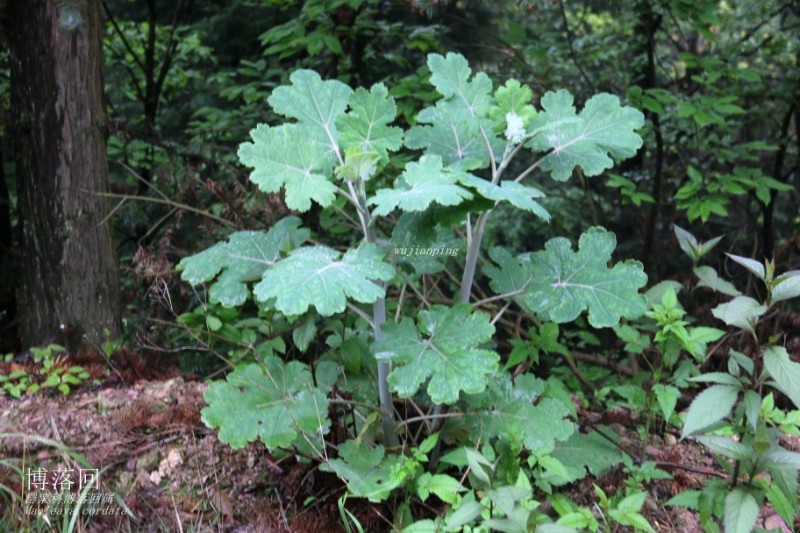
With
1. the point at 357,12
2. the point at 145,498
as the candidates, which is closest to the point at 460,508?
the point at 145,498

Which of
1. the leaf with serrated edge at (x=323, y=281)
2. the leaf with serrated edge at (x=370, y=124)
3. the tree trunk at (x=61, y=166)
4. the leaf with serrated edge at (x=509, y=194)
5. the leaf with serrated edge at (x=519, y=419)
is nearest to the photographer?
the leaf with serrated edge at (x=323, y=281)

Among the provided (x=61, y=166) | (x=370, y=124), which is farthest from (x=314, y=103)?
(x=61, y=166)

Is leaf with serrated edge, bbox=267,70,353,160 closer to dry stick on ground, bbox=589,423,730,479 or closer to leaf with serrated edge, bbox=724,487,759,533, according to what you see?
dry stick on ground, bbox=589,423,730,479

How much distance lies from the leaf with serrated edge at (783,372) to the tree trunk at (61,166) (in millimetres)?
3016

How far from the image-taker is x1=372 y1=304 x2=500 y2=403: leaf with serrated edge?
64.6 inches

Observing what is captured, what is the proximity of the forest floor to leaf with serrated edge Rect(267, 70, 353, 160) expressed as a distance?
113cm

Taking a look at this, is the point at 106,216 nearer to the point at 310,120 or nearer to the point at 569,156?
the point at 310,120

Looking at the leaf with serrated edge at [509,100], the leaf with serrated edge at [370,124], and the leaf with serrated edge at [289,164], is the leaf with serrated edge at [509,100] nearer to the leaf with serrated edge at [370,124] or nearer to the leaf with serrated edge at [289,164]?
the leaf with serrated edge at [370,124]

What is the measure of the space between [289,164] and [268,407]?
0.72 meters

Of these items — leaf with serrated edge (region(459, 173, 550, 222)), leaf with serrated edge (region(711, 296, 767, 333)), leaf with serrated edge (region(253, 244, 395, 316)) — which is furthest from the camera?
leaf with serrated edge (region(711, 296, 767, 333))

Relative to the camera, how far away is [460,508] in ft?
5.25

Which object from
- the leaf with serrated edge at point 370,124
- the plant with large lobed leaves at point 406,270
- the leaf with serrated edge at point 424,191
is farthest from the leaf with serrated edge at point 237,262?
the leaf with serrated edge at point 424,191

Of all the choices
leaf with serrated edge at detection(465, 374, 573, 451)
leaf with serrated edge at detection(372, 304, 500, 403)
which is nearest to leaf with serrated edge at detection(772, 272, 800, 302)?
leaf with serrated edge at detection(465, 374, 573, 451)

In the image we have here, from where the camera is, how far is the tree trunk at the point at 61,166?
3.12m
